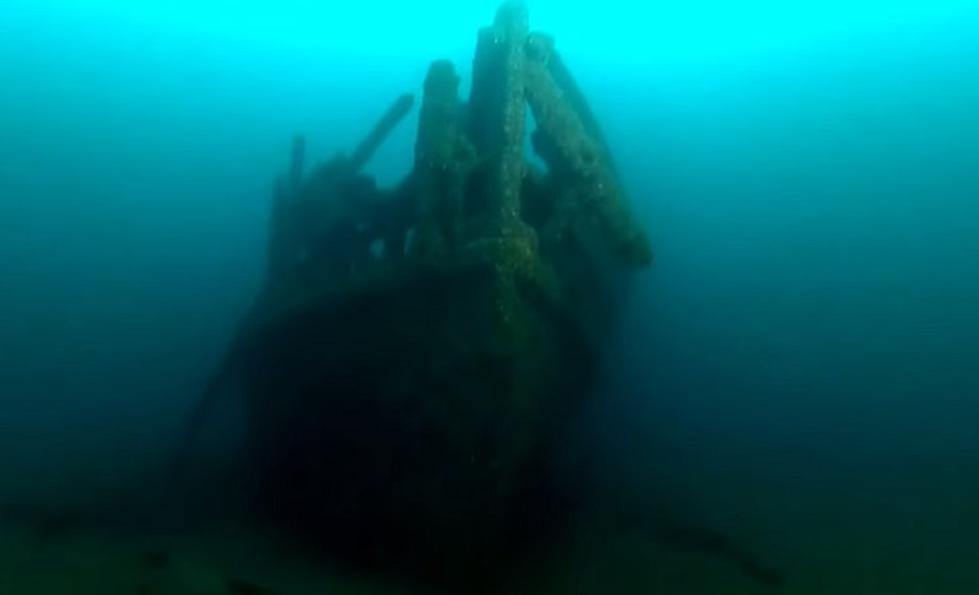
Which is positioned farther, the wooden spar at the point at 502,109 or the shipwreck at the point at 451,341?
the wooden spar at the point at 502,109

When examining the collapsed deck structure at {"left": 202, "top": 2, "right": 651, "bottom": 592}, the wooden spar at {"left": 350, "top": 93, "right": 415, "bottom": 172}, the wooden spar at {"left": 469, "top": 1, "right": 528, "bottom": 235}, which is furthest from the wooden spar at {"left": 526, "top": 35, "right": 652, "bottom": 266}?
the wooden spar at {"left": 350, "top": 93, "right": 415, "bottom": 172}

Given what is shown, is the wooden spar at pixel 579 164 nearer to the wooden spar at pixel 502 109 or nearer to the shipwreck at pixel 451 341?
the shipwreck at pixel 451 341

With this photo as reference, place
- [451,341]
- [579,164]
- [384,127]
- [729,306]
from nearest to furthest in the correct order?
1. [451,341]
2. [579,164]
3. [384,127]
4. [729,306]

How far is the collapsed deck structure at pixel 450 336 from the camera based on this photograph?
4.82 metres

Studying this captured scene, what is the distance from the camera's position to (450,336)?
4.82 meters

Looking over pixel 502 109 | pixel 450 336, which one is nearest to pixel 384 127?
pixel 502 109

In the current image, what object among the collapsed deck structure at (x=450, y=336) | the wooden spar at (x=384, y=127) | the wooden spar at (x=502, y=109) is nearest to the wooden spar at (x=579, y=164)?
the collapsed deck structure at (x=450, y=336)

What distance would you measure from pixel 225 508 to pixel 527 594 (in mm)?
3005

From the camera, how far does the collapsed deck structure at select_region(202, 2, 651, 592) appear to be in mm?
4816

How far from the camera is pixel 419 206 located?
515 centimetres

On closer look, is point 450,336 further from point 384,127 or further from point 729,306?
point 729,306

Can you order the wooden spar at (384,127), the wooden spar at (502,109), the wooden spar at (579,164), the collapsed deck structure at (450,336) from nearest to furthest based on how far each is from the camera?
the collapsed deck structure at (450,336) → the wooden spar at (502,109) → the wooden spar at (579,164) → the wooden spar at (384,127)

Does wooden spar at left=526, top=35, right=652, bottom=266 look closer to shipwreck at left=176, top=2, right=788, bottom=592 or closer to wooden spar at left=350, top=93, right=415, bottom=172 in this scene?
shipwreck at left=176, top=2, right=788, bottom=592

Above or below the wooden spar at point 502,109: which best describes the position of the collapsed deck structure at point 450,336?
below
